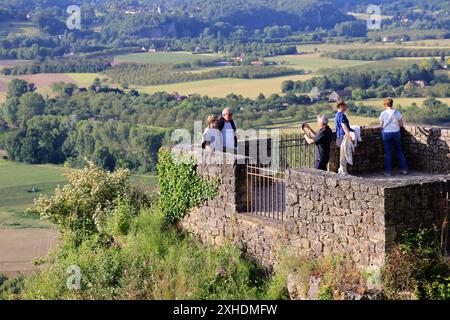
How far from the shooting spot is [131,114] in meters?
85.1

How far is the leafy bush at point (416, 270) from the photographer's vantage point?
1049 cm

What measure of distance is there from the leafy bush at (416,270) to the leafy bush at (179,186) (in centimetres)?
374

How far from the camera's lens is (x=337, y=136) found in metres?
14.7

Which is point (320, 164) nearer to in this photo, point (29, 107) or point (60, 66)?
A: point (29, 107)

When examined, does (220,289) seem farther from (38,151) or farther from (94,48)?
(94,48)

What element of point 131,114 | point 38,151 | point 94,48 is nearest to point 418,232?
point 38,151

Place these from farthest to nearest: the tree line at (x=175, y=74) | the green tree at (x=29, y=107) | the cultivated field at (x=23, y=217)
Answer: the tree line at (x=175, y=74) < the green tree at (x=29, y=107) < the cultivated field at (x=23, y=217)

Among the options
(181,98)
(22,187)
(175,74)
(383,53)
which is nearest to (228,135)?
(22,187)

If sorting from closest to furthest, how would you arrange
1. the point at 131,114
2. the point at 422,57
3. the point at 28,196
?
the point at 28,196 < the point at 131,114 < the point at 422,57

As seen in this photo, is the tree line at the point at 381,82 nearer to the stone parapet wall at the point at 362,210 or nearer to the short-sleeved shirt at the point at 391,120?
the short-sleeved shirt at the point at 391,120

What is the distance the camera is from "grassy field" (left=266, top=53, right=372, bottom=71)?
108 m

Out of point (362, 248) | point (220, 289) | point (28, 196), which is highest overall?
point (362, 248)

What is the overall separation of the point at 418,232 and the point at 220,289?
2.70m

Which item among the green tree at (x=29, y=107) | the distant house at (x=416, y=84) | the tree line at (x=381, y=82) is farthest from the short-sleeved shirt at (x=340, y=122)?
the green tree at (x=29, y=107)
